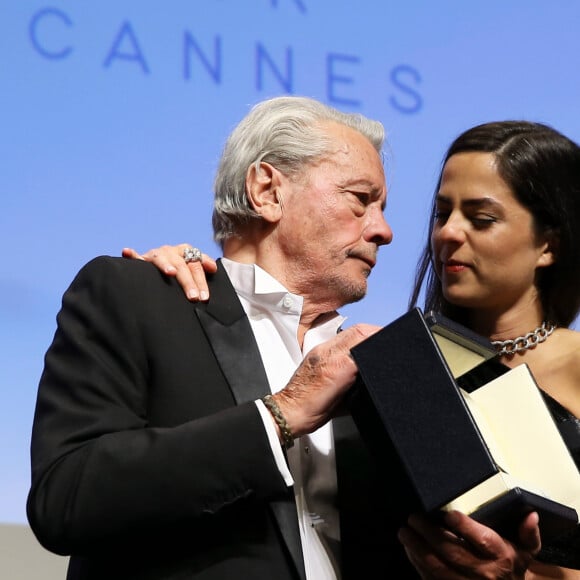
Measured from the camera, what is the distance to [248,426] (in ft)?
4.75

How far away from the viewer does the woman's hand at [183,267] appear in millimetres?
1718

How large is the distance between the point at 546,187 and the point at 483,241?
0.67 ft

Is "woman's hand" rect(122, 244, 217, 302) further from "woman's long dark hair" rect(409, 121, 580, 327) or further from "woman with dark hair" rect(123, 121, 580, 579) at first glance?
"woman's long dark hair" rect(409, 121, 580, 327)

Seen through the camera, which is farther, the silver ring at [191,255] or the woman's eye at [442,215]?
the woman's eye at [442,215]

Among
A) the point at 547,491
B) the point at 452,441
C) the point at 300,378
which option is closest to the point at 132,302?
the point at 300,378

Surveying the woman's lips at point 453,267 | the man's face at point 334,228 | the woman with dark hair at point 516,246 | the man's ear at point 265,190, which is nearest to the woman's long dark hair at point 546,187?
the woman with dark hair at point 516,246

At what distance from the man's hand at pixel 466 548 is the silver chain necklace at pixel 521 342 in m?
0.66

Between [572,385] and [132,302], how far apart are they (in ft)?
2.97

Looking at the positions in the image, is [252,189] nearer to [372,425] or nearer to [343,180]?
[343,180]

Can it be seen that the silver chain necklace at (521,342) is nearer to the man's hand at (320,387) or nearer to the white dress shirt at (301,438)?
the white dress shirt at (301,438)

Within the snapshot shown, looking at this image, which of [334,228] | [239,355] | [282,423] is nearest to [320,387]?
[282,423]

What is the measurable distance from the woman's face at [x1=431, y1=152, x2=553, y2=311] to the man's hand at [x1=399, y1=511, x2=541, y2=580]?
2.24 feet

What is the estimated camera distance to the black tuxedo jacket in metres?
1.43

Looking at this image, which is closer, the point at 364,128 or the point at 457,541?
the point at 457,541
